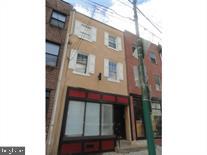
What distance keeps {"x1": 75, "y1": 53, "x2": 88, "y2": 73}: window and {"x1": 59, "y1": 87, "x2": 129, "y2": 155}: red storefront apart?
896 millimetres

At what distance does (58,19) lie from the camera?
6832 millimetres

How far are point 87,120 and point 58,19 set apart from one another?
14.0 feet

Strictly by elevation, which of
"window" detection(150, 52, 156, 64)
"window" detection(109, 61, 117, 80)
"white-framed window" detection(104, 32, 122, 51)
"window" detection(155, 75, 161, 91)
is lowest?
"window" detection(155, 75, 161, 91)

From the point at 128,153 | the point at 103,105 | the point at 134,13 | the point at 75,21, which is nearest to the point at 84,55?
the point at 75,21

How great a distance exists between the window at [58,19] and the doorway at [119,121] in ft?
13.9

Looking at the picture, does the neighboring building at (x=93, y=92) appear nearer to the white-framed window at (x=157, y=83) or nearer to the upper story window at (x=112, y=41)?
the upper story window at (x=112, y=41)

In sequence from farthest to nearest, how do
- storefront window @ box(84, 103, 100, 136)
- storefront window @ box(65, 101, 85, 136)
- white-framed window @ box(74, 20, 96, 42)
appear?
white-framed window @ box(74, 20, 96, 42)
storefront window @ box(84, 103, 100, 136)
storefront window @ box(65, 101, 85, 136)

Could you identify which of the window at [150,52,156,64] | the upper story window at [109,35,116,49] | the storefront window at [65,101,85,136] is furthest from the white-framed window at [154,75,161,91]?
the storefront window at [65,101,85,136]

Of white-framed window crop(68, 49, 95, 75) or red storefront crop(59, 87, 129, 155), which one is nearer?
red storefront crop(59, 87, 129, 155)

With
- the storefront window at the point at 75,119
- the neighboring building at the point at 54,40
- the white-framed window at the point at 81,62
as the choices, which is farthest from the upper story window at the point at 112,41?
the storefront window at the point at 75,119

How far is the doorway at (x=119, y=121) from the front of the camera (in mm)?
7145

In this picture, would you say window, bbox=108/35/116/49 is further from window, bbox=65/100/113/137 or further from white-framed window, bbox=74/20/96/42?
window, bbox=65/100/113/137

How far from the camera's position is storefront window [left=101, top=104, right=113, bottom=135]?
6.45 m
